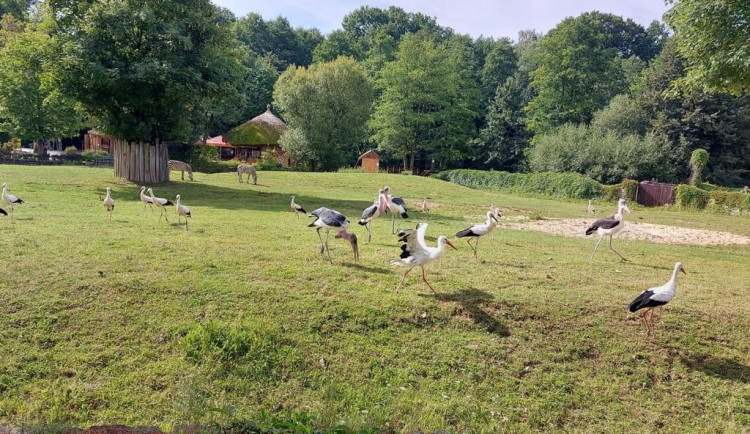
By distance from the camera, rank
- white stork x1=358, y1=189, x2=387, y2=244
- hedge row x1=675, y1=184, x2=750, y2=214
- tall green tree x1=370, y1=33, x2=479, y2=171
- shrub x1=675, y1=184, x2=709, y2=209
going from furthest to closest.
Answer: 1. tall green tree x1=370, y1=33, x2=479, y2=171
2. shrub x1=675, y1=184, x2=709, y2=209
3. hedge row x1=675, y1=184, x2=750, y2=214
4. white stork x1=358, y1=189, x2=387, y2=244

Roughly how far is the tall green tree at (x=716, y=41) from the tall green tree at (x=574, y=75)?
4238 cm

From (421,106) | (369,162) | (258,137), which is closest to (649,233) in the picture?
(369,162)

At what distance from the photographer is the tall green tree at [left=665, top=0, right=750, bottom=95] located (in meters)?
13.1

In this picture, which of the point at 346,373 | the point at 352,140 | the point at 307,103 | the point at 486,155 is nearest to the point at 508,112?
the point at 486,155

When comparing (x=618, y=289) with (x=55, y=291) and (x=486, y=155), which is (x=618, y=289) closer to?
(x=55, y=291)

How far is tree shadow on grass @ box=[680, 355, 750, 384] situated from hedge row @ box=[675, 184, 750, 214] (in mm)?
27752

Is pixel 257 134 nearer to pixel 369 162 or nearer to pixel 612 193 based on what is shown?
Answer: pixel 369 162

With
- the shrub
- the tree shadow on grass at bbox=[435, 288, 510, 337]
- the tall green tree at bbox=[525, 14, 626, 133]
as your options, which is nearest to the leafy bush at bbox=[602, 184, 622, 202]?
the shrub

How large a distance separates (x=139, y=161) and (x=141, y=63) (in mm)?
5633

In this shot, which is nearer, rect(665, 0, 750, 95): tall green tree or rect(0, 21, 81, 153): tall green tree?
rect(665, 0, 750, 95): tall green tree

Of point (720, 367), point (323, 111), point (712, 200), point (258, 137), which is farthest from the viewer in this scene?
point (258, 137)

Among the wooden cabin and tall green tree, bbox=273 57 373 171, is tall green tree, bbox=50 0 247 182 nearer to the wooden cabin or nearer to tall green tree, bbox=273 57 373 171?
tall green tree, bbox=273 57 373 171

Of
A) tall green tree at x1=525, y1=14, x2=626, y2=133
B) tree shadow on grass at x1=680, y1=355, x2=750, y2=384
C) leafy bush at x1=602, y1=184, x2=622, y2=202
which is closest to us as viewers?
tree shadow on grass at x1=680, y1=355, x2=750, y2=384

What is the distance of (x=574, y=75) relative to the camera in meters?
54.6
